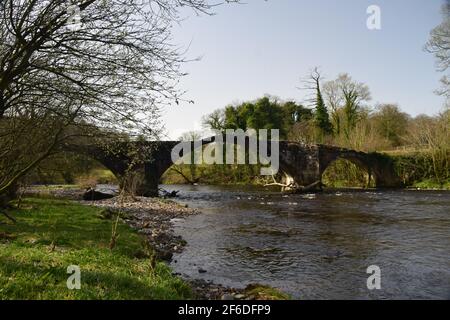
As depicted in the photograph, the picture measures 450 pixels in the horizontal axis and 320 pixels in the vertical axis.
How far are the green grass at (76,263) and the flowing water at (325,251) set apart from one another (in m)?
2.18

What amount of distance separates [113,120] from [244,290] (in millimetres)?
5299

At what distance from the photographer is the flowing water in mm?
11367

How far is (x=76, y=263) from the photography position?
980 cm

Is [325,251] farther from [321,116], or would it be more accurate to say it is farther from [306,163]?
[321,116]

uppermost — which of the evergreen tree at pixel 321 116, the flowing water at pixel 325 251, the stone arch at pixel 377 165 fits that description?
the evergreen tree at pixel 321 116

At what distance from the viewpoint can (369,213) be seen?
2686 cm

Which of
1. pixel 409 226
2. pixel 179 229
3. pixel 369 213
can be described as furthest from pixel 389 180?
pixel 179 229

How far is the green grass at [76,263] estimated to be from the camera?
289 inches

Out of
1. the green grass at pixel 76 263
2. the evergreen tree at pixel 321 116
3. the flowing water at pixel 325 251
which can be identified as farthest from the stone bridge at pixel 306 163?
the green grass at pixel 76 263

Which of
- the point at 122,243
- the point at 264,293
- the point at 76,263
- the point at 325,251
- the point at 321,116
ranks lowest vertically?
the point at 325,251

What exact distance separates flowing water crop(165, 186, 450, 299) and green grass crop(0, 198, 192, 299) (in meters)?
2.18

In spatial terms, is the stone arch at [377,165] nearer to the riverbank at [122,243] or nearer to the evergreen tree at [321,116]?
the evergreen tree at [321,116]

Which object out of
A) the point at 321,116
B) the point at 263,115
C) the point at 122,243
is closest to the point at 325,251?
the point at 122,243

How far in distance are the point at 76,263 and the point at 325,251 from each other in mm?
9465
